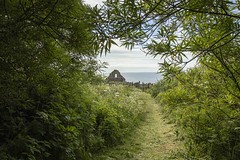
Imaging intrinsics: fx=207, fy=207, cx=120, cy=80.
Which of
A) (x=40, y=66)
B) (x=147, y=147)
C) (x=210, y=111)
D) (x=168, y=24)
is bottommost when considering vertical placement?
(x=147, y=147)

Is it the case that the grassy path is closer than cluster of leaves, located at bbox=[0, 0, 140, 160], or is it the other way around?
cluster of leaves, located at bbox=[0, 0, 140, 160]

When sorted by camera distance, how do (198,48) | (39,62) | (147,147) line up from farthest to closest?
(147,147) → (198,48) → (39,62)

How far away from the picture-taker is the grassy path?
11.7 feet

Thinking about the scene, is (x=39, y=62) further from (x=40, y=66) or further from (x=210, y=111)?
(x=210, y=111)

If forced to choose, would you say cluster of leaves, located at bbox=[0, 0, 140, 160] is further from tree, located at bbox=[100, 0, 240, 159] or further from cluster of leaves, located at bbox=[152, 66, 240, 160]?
cluster of leaves, located at bbox=[152, 66, 240, 160]

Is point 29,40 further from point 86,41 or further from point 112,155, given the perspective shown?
point 112,155

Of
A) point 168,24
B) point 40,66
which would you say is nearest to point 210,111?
point 168,24

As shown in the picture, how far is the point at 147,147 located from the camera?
13.7 ft

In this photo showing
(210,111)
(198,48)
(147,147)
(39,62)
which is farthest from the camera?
(147,147)

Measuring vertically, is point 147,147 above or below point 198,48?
below

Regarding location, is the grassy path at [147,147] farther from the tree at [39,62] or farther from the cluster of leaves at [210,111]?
the tree at [39,62]

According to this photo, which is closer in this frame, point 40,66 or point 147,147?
point 40,66

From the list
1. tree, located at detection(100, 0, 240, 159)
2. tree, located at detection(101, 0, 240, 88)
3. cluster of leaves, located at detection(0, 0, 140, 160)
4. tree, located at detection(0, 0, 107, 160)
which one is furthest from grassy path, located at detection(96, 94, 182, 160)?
tree, located at detection(101, 0, 240, 88)

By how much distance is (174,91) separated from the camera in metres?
3.20
